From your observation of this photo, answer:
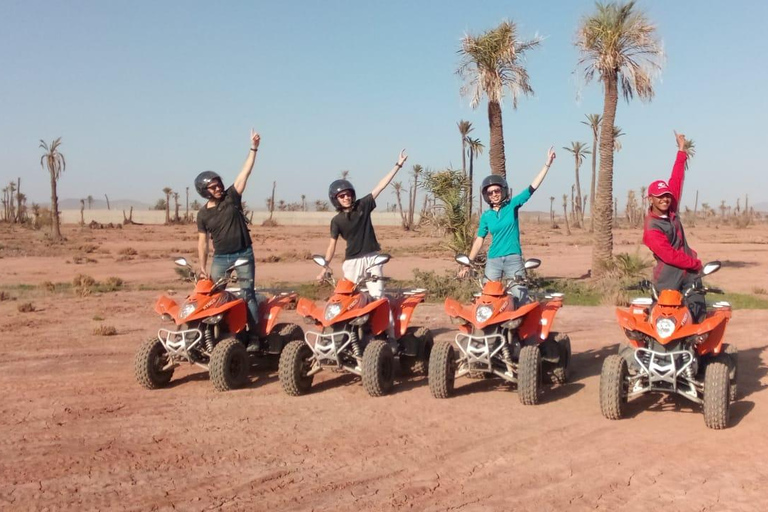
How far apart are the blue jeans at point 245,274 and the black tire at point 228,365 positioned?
54cm

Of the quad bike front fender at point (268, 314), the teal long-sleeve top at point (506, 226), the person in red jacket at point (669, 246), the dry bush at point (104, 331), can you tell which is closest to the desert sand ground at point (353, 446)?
the quad bike front fender at point (268, 314)

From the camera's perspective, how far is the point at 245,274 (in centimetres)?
776

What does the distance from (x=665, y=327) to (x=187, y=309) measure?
429 centimetres

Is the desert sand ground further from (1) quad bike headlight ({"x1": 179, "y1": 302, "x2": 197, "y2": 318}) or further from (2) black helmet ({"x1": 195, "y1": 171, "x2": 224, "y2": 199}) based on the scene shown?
(2) black helmet ({"x1": 195, "y1": 171, "x2": 224, "y2": 199})

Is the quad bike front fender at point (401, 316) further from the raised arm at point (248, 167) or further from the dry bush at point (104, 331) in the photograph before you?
the dry bush at point (104, 331)

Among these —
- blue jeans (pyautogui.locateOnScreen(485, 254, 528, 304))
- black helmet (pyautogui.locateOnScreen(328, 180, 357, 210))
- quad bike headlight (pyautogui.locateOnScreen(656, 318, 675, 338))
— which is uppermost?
black helmet (pyautogui.locateOnScreen(328, 180, 357, 210))

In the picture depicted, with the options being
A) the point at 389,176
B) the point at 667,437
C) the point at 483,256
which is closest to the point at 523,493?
the point at 667,437

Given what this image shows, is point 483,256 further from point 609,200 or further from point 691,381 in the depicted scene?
point 691,381

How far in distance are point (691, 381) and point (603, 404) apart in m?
0.70

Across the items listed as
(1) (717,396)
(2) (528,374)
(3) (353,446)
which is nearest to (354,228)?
(2) (528,374)

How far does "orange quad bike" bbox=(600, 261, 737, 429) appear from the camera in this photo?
5.71 metres

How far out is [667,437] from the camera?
566cm

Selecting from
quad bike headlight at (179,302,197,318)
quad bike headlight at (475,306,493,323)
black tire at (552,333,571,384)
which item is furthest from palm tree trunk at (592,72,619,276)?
quad bike headlight at (179,302,197,318)

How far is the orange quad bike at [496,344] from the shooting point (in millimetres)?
6637
